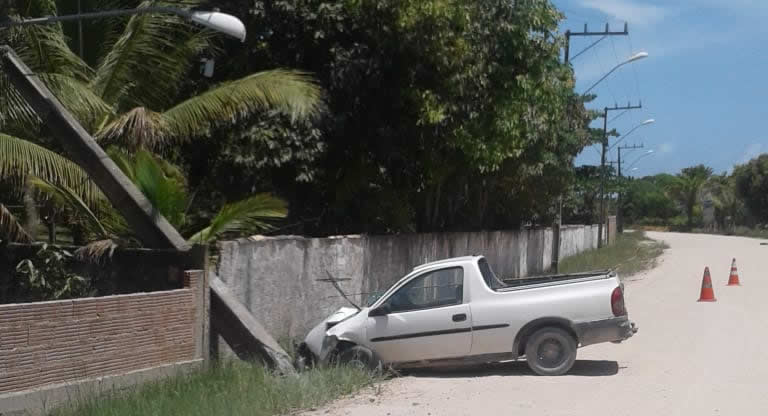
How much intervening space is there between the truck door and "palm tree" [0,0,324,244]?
2.76 m

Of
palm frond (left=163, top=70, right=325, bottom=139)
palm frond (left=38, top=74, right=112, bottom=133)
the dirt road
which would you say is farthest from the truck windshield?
palm frond (left=38, top=74, right=112, bottom=133)

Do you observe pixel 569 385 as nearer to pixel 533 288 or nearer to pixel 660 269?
pixel 533 288

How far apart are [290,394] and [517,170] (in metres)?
15.3

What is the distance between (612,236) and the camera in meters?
72.2

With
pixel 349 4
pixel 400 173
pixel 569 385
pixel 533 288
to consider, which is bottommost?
pixel 569 385

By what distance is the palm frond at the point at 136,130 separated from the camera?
1402cm

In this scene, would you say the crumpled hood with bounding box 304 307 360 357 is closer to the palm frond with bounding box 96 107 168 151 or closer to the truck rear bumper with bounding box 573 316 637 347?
the truck rear bumper with bounding box 573 316 637 347

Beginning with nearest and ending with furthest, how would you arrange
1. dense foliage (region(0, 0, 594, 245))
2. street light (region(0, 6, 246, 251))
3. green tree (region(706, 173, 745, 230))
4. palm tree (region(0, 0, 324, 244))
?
street light (region(0, 6, 246, 251)), palm tree (region(0, 0, 324, 244)), dense foliage (region(0, 0, 594, 245)), green tree (region(706, 173, 745, 230))

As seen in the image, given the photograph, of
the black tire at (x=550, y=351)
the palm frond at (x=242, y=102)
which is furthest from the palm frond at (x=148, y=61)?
the black tire at (x=550, y=351)

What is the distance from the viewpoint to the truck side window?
13250 millimetres

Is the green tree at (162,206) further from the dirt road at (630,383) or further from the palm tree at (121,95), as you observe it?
the dirt road at (630,383)

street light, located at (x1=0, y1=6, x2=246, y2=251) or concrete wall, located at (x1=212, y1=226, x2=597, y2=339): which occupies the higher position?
street light, located at (x1=0, y1=6, x2=246, y2=251)

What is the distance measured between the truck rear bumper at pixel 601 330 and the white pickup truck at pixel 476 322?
0.5 inches

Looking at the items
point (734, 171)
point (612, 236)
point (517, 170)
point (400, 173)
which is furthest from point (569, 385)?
point (734, 171)
